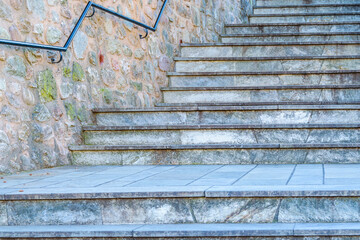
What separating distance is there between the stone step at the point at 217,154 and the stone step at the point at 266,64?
1.65 m

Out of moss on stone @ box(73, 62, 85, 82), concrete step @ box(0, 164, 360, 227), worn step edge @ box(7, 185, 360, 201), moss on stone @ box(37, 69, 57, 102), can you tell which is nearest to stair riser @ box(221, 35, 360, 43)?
moss on stone @ box(73, 62, 85, 82)

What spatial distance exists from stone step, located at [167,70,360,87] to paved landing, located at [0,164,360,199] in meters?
1.49

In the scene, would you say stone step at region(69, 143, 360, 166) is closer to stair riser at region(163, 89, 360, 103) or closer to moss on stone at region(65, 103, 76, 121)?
moss on stone at region(65, 103, 76, 121)

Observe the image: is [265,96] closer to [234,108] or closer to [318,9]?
[234,108]

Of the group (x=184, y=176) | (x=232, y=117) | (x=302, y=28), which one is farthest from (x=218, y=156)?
(x=302, y=28)

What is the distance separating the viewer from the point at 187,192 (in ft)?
7.23

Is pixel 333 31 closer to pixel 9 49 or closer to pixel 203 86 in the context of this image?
pixel 203 86

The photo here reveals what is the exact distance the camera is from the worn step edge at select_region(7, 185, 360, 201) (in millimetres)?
2123

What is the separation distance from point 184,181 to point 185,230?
52 centimetres

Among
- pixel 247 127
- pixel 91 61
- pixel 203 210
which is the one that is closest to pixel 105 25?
pixel 91 61

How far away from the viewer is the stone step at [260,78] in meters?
4.37

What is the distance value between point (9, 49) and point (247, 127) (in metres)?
1.68

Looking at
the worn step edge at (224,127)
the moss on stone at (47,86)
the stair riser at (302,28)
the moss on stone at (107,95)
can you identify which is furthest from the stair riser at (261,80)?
the moss on stone at (47,86)

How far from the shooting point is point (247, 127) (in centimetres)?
348
